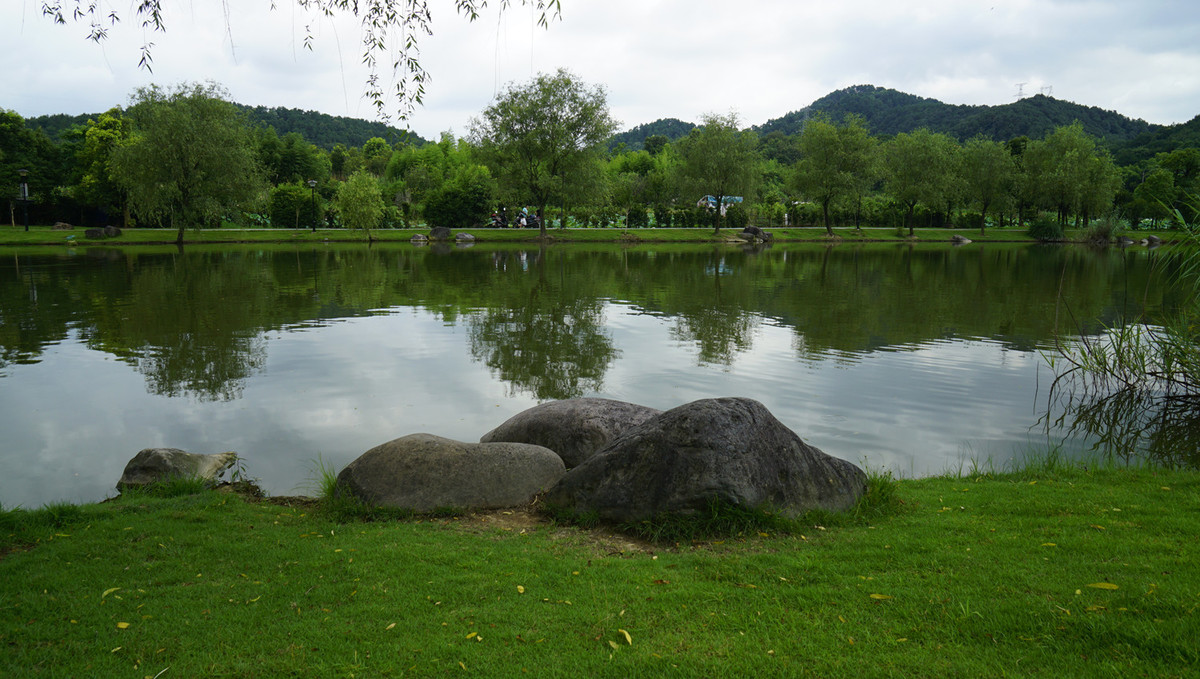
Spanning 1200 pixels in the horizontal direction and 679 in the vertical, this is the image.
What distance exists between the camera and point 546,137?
5925 cm

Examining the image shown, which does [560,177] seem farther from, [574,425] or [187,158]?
[574,425]

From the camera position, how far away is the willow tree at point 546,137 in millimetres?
59062

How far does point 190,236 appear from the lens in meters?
56.7

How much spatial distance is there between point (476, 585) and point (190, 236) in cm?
6223

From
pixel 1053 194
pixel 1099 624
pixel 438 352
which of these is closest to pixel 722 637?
pixel 1099 624

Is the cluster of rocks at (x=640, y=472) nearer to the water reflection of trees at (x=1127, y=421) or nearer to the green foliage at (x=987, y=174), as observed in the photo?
the water reflection of trees at (x=1127, y=421)

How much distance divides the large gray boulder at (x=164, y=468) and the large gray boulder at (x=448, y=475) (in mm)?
2319

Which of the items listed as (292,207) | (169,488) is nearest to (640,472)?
(169,488)

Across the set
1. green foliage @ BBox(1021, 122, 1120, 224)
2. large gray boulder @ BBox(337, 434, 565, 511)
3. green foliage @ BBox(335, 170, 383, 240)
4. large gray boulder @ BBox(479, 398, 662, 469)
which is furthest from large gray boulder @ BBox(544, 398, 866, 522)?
green foliage @ BBox(1021, 122, 1120, 224)

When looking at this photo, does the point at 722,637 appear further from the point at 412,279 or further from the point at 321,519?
the point at 412,279

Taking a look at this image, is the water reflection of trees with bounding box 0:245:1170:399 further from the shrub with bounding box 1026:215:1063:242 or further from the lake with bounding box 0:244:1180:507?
the shrub with bounding box 1026:215:1063:242

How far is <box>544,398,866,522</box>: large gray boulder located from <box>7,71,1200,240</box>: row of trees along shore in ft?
168

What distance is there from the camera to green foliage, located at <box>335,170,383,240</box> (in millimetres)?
57844

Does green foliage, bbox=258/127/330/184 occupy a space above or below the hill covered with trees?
below
